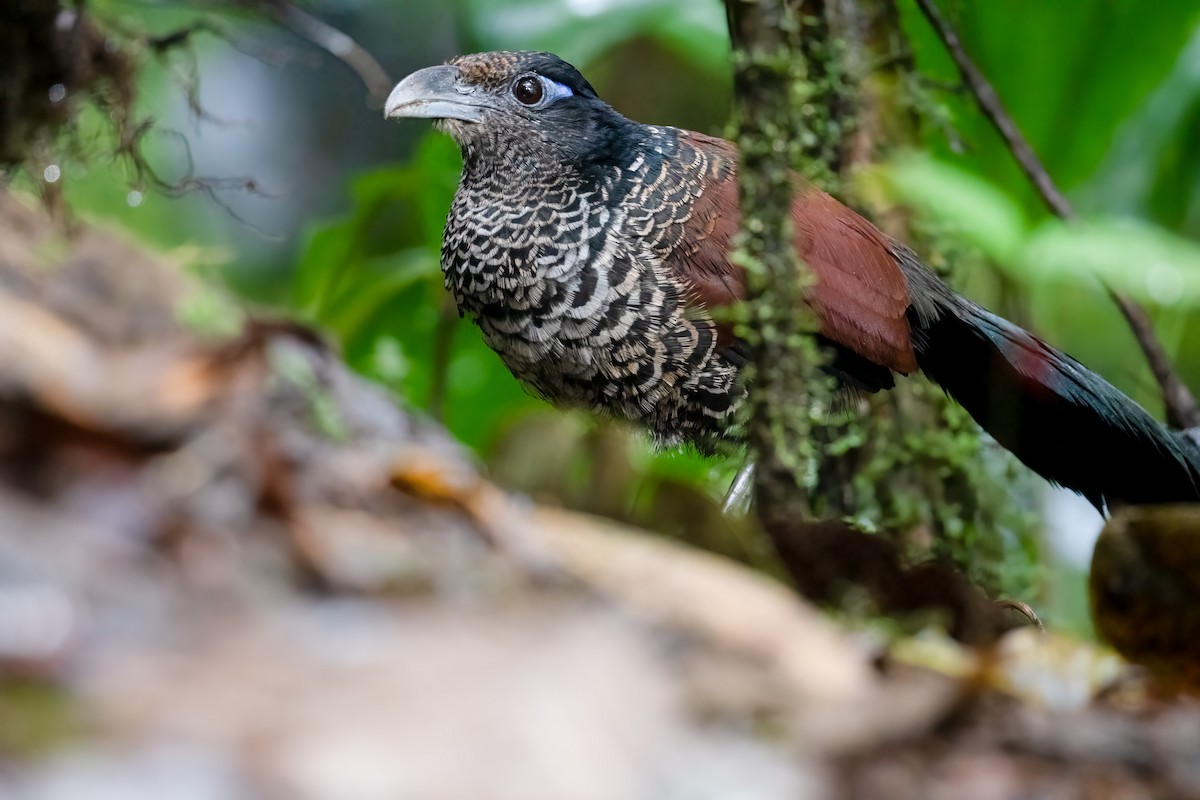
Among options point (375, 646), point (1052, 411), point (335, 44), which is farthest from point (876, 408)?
point (375, 646)

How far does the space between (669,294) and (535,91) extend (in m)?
Result: 0.54

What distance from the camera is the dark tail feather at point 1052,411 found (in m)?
1.76

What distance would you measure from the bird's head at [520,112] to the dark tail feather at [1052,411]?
0.69 metres

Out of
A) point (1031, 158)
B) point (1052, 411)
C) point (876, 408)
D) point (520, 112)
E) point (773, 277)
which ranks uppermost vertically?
point (1031, 158)

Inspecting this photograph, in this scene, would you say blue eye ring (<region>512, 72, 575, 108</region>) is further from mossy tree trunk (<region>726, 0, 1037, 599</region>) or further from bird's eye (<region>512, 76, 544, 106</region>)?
mossy tree trunk (<region>726, 0, 1037, 599</region>)

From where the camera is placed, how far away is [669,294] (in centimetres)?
174

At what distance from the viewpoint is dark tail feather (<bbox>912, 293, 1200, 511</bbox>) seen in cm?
176

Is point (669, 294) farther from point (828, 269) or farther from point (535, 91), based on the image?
point (535, 91)

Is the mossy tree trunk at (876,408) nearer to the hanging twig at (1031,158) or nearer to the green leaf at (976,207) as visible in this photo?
the hanging twig at (1031,158)

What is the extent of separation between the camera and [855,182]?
215 centimetres

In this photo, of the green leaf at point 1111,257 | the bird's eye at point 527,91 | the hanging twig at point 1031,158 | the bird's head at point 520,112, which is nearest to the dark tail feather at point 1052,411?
the hanging twig at point 1031,158

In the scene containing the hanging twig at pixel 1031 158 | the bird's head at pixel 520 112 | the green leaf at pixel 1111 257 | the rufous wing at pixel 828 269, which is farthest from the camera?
the hanging twig at pixel 1031 158

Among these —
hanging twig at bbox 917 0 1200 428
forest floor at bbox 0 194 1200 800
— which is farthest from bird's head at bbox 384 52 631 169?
forest floor at bbox 0 194 1200 800

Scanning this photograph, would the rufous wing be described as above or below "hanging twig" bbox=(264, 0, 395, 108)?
below
